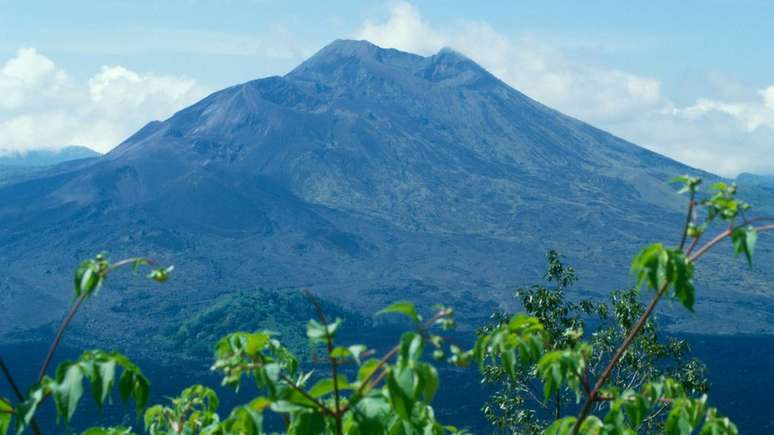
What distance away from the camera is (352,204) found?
11062 cm

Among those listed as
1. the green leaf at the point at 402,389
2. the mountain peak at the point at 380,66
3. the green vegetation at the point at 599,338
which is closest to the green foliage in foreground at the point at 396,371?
the green leaf at the point at 402,389

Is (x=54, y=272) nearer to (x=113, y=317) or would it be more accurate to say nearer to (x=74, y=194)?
(x=113, y=317)

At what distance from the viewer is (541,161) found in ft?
408

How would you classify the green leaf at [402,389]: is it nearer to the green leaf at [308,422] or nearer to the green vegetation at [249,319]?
the green leaf at [308,422]

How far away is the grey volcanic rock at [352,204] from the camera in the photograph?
86688 mm

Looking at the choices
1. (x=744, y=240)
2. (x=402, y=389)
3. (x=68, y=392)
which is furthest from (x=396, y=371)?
(x=744, y=240)

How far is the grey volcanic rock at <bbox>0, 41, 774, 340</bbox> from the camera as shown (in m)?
86.7

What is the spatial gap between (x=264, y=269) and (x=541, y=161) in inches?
1854

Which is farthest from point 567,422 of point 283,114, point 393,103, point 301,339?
point 393,103

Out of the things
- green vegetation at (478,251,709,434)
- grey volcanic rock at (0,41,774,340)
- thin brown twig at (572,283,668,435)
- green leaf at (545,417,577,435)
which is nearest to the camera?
thin brown twig at (572,283,668,435)

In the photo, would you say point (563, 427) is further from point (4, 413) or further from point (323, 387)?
point (4, 413)

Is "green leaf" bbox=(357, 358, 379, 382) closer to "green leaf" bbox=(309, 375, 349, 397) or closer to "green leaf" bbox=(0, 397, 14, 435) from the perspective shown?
"green leaf" bbox=(309, 375, 349, 397)

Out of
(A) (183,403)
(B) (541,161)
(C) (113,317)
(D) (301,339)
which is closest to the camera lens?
(A) (183,403)

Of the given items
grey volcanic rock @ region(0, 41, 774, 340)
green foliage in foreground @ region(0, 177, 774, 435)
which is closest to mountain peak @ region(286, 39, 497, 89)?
grey volcanic rock @ region(0, 41, 774, 340)
